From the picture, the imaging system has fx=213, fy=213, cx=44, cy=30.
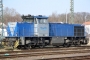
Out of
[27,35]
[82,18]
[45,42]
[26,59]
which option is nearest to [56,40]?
[45,42]

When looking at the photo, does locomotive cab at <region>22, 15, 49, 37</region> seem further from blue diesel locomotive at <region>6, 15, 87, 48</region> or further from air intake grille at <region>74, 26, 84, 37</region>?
air intake grille at <region>74, 26, 84, 37</region>

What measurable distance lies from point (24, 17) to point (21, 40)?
267 cm

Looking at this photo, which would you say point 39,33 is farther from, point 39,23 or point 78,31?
point 78,31

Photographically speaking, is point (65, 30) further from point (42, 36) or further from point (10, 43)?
point (10, 43)

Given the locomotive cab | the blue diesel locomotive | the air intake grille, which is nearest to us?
the blue diesel locomotive

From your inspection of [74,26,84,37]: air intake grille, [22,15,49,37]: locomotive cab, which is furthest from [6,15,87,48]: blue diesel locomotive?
[74,26,84,37]: air intake grille

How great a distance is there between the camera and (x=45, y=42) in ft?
75.4

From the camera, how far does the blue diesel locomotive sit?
21406mm

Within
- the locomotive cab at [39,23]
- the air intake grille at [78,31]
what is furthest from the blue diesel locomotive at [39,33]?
the air intake grille at [78,31]

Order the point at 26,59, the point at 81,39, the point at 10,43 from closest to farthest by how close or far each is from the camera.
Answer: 1. the point at 26,59
2. the point at 10,43
3. the point at 81,39

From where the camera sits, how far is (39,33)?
22.4m

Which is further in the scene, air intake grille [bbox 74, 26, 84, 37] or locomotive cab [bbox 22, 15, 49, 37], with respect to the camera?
air intake grille [bbox 74, 26, 84, 37]

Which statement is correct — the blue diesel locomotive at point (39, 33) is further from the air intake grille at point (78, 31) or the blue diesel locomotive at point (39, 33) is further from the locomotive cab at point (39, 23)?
the air intake grille at point (78, 31)

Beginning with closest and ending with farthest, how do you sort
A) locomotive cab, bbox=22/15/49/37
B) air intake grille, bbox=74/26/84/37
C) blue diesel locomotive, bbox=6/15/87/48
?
blue diesel locomotive, bbox=6/15/87/48
locomotive cab, bbox=22/15/49/37
air intake grille, bbox=74/26/84/37
